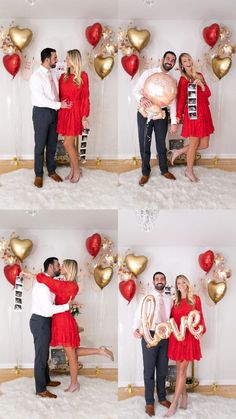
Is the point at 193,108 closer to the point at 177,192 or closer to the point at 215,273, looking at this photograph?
the point at 177,192

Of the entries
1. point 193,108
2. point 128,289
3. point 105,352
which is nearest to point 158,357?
point 105,352

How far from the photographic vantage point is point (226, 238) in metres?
3.87

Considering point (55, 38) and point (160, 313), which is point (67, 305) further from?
point (55, 38)

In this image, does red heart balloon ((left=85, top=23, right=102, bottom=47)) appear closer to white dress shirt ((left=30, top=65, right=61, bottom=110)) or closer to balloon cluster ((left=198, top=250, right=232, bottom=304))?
white dress shirt ((left=30, top=65, right=61, bottom=110))

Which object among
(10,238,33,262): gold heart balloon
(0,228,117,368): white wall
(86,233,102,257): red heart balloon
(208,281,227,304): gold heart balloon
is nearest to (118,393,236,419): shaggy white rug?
(0,228,117,368): white wall

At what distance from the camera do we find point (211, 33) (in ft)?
12.1

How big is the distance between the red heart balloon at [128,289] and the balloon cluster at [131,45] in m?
1.16

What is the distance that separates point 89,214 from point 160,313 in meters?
0.65

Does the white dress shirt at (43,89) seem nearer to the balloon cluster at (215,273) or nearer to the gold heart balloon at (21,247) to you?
the gold heart balloon at (21,247)

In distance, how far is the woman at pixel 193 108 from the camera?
3439 millimetres

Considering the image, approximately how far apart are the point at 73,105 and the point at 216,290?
1328 mm

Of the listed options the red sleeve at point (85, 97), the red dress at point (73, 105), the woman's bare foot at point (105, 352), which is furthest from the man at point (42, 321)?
the red sleeve at point (85, 97)

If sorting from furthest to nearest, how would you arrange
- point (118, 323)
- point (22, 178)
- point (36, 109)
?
point (118, 323) → point (22, 178) → point (36, 109)

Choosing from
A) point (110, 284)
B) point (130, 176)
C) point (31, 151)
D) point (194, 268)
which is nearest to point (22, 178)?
point (31, 151)
